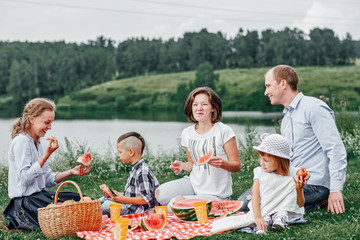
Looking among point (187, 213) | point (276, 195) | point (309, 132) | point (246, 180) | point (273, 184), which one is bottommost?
point (246, 180)

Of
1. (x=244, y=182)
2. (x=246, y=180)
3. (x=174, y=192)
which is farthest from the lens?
(x=246, y=180)

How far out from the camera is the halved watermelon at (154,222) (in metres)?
Answer: 4.58

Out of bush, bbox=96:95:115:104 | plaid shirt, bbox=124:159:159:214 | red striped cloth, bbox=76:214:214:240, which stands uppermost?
bush, bbox=96:95:115:104

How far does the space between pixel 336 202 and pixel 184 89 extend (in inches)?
2087

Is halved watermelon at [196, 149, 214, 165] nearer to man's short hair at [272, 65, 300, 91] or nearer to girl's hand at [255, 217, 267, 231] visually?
girl's hand at [255, 217, 267, 231]

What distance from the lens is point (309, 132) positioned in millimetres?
4879

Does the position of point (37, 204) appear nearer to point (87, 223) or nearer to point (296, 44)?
point (87, 223)

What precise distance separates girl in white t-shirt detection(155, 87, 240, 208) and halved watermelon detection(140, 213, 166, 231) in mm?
598

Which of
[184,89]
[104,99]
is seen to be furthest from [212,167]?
[104,99]

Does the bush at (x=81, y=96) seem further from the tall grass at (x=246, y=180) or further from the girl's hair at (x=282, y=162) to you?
the girl's hair at (x=282, y=162)

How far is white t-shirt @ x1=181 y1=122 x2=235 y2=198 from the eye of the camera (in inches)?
Answer: 201

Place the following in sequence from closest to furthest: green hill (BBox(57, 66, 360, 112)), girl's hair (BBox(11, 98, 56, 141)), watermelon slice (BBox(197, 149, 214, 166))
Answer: watermelon slice (BBox(197, 149, 214, 166)), girl's hair (BBox(11, 98, 56, 141)), green hill (BBox(57, 66, 360, 112))

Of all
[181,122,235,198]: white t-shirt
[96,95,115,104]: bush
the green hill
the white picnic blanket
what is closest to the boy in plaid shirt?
[181,122,235,198]: white t-shirt

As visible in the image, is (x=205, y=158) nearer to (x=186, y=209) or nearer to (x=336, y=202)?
(x=186, y=209)
